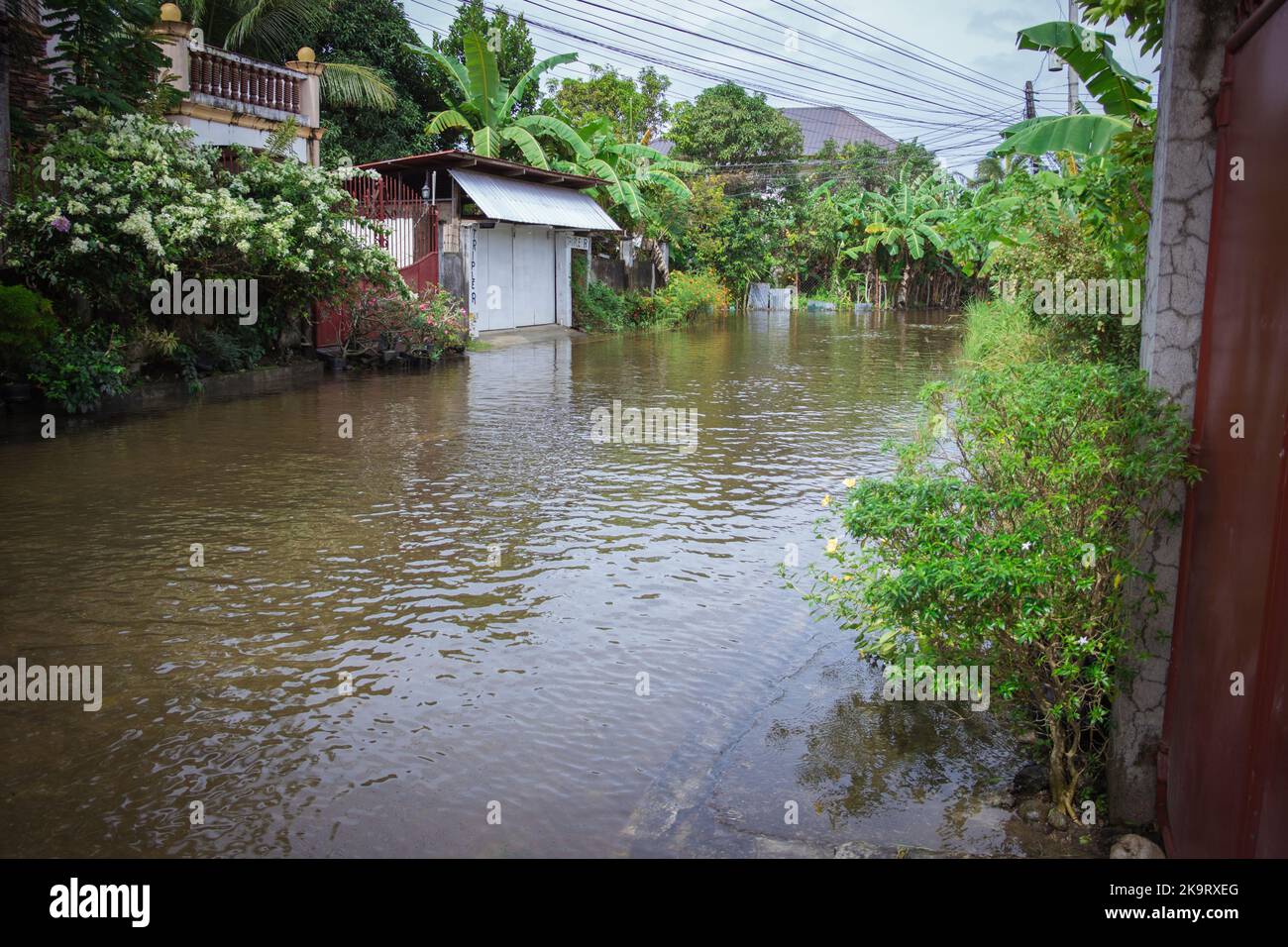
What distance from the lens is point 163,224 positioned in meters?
13.1

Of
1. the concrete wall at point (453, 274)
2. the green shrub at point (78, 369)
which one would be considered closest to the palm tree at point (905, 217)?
the concrete wall at point (453, 274)

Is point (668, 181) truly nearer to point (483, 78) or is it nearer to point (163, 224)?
point (483, 78)

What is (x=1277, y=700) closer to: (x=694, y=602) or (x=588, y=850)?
(x=588, y=850)

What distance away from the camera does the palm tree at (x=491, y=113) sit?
24.7 m

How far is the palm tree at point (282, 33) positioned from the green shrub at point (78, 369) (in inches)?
615

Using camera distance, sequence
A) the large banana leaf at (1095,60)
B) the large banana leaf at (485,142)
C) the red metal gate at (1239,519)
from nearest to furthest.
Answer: the red metal gate at (1239,519) → the large banana leaf at (1095,60) → the large banana leaf at (485,142)

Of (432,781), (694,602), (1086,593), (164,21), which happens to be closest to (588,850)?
(432,781)

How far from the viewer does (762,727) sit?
4.99 metres

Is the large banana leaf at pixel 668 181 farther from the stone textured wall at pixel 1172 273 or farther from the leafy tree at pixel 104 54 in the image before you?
the stone textured wall at pixel 1172 273

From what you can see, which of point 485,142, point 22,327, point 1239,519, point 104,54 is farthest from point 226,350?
point 1239,519

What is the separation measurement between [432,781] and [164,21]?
18.0 meters

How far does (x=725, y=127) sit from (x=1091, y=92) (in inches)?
1369

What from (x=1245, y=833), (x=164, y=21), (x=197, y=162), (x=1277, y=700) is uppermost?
(x=164, y=21)
